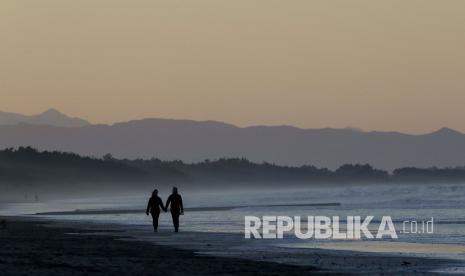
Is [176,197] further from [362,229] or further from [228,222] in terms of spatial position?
[228,222]

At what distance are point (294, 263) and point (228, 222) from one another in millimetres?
20445

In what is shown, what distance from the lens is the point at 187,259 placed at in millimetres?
22859

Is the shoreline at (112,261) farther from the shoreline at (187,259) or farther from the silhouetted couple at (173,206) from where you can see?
the silhouetted couple at (173,206)

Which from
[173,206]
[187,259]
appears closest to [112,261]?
[187,259]

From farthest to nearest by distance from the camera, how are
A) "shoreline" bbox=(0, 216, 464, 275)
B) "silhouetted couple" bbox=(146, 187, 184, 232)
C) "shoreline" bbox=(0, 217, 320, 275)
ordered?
1. "silhouetted couple" bbox=(146, 187, 184, 232)
2. "shoreline" bbox=(0, 216, 464, 275)
3. "shoreline" bbox=(0, 217, 320, 275)

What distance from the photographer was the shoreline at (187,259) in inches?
786

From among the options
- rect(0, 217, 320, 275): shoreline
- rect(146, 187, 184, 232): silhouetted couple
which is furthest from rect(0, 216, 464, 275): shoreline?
rect(146, 187, 184, 232): silhouetted couple

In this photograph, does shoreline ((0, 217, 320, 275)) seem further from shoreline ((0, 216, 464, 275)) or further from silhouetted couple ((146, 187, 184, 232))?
silhouetted couple ((146, 187, 184, 232))

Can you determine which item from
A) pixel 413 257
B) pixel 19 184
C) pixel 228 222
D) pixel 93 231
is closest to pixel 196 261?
pixel 413 257

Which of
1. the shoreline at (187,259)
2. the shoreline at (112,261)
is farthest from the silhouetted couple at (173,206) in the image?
the shoreline at (112,261)

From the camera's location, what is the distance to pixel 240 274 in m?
19.5

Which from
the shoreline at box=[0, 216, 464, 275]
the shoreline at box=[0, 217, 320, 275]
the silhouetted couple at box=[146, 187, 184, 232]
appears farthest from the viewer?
the silhouetted couple at box=[146, 187, 184, 232]

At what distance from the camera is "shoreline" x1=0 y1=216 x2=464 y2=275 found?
1995cm

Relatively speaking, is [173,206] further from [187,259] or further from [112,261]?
[112,261]
